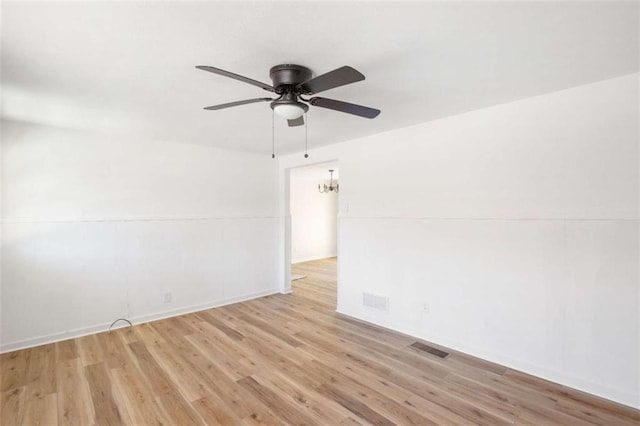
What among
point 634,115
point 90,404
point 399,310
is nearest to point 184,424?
point 90,404

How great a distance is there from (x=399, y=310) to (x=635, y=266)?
2.07 metres

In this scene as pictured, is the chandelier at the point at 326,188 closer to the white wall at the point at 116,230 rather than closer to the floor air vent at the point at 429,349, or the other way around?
the white wall at the point at 116,230

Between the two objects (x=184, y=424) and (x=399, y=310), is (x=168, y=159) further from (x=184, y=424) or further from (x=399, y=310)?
(x=399, y=310)

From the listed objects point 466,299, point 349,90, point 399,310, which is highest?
point 349,90

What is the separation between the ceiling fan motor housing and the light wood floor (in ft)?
7.41

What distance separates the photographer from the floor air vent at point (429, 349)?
2.96m

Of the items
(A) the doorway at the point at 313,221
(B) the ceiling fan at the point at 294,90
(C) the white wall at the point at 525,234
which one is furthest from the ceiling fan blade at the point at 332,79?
(A) the doorway at the point at 313,221

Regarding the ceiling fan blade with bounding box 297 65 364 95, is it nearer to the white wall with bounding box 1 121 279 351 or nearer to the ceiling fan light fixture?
the ceiling fan light fixture

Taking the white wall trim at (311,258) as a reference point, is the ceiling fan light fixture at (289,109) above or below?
above

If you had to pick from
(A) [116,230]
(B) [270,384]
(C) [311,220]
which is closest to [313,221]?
(C) [311,220]

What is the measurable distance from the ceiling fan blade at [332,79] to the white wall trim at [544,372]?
2752 mm

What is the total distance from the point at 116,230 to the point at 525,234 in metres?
4.49

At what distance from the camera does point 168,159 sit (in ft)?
13.5

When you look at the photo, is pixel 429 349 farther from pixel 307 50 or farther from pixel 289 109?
pixel 307 50
